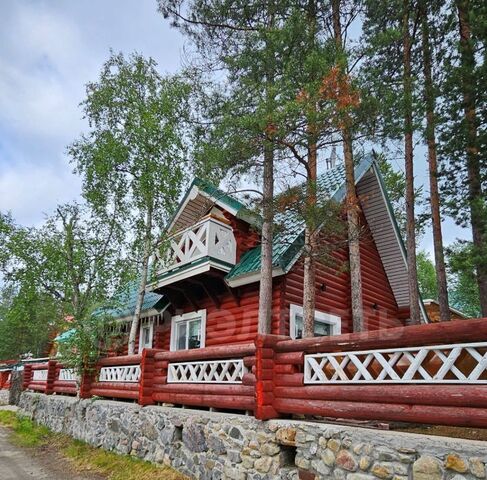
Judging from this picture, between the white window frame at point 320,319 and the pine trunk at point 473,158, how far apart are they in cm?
330

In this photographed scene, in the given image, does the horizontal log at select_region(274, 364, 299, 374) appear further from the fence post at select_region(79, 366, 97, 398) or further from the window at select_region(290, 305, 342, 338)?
the fence post at select_region(79, 366, 97, 398)

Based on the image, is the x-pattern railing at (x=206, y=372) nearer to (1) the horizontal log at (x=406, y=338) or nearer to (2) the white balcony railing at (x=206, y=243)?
(1) the horizontal log at (x=406, y=338)

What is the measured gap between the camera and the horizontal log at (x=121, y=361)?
8.72 metres

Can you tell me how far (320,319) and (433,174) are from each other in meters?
4.67

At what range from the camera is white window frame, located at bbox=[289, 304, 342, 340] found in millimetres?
9594

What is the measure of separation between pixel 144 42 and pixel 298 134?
25.0 ft

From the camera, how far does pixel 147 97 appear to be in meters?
12.7

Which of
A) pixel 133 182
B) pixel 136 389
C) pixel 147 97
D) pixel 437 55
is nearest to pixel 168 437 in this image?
pixel 136 389

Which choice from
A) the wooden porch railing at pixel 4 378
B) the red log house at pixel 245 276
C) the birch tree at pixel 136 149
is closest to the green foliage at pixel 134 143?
the birch tree at pixel 136 149

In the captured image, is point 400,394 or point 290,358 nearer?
point 400,394

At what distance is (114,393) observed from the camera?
30.0 feet

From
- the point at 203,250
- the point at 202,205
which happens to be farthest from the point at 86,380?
the point at 202,205

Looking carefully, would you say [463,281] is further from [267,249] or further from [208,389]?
[208,389]

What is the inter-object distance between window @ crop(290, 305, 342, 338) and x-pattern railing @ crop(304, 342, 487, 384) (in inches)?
180
